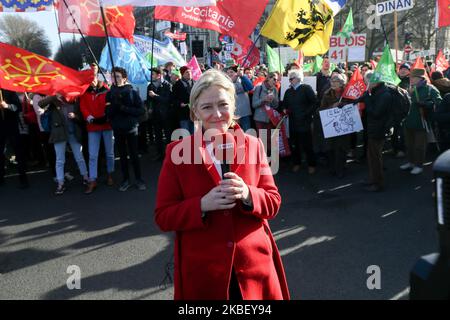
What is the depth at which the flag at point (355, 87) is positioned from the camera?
737cm

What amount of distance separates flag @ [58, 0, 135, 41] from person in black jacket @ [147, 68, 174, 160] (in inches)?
44.8

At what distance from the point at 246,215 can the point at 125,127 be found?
16.9 ft

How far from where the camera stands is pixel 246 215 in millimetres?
1915

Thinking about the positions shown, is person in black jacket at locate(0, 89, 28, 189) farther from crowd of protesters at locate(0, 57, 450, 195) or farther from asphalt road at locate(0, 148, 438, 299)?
asphalt road at locate(0, 148, 438, 299)

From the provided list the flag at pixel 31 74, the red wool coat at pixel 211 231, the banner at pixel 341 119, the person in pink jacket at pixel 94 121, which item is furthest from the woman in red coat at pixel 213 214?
the banner at pixel 341 119

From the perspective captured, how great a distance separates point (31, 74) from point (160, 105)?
12.0 feet

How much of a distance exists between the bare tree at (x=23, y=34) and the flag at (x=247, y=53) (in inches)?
970

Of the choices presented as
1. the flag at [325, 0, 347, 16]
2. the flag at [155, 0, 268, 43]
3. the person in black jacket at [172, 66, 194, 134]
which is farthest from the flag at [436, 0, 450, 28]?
Answer: the person in black jacket at [172, 66, 194, 134]

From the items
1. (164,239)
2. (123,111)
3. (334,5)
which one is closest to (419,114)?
(334,5)

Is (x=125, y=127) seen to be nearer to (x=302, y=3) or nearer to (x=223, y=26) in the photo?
(x=223, y=26)

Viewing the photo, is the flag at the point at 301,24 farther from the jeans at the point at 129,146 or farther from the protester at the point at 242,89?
the jeans at the point at 129,146

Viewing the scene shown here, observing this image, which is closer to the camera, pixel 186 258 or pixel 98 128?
pixel 186 258
